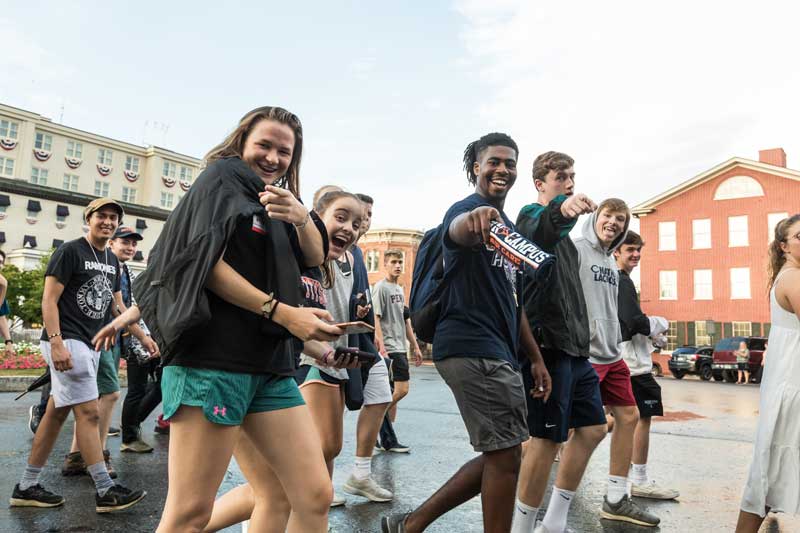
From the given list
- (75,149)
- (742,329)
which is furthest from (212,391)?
(75,149)

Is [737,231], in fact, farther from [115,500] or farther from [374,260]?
[115,500]

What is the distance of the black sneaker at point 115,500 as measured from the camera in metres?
4.14

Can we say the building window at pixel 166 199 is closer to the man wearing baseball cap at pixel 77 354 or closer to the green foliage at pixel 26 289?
the green foliage at pixel 26 289

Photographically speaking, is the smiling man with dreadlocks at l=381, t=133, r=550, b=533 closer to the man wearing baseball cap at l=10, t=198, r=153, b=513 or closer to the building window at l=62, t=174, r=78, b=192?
the man wearing baseball cap at l=10, t=198, r=153, b=513

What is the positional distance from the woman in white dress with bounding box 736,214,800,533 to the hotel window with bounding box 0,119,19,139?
77442 millimetres

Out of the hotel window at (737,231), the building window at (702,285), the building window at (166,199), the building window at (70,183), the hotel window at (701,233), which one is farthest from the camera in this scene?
the building window at (166,199)

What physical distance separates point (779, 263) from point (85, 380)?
464 cm

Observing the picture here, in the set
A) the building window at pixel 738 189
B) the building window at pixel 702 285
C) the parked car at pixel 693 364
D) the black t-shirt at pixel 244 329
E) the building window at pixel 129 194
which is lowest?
the parked car at pixel 693 364

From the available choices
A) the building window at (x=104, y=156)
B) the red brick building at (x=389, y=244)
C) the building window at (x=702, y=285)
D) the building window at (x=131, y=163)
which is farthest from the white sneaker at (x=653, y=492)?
the building window at (x=131, y=163)

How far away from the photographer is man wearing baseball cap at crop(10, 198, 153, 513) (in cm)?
424

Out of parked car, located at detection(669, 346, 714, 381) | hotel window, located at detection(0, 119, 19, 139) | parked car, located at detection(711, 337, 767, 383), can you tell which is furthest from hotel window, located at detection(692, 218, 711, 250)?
hotel window, located at detection(0, 119, 19, 139)

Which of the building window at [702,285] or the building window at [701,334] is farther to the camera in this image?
the building window at [702,285]

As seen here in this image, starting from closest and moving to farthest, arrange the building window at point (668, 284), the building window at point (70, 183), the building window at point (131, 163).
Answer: the building window at point (668, 284)
the building window at point (70, 183)
the building window at point (131, 163)

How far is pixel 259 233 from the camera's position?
7.04ft
